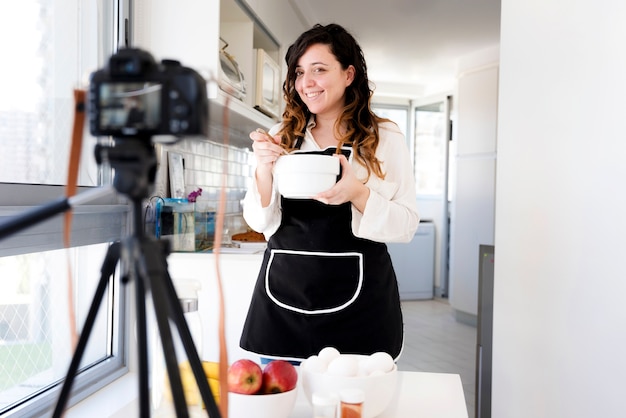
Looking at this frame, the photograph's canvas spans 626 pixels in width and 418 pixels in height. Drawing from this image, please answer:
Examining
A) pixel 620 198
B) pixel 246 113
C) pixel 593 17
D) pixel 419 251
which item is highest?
pixel 593 17

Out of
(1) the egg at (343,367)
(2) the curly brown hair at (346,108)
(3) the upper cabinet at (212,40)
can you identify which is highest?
(3) the upper cabinet at (212,40)

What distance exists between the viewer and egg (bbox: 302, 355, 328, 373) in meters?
0.91

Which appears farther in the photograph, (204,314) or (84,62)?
(204,314)

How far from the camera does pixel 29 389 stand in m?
1.45

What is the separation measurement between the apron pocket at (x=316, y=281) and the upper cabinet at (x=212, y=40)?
51 cm

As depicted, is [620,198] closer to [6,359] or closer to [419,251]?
[6,359]

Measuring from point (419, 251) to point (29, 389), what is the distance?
5.21m

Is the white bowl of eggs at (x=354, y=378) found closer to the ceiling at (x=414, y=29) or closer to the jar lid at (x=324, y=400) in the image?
the jar lid at (x=324, y=400)

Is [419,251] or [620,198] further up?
[620,198]

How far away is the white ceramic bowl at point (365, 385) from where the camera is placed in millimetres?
876

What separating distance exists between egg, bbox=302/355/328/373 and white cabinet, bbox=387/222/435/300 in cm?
538

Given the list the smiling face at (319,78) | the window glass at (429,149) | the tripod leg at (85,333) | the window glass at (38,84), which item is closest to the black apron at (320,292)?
the smiling face at (319,78)

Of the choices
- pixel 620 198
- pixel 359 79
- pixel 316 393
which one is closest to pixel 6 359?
pixel 316 393

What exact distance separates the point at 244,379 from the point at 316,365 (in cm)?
13
